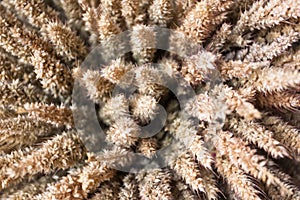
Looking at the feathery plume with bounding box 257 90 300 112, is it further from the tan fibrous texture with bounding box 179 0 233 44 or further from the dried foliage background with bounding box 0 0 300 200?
the tan fibrous texture with bounding box 179 0 233 44

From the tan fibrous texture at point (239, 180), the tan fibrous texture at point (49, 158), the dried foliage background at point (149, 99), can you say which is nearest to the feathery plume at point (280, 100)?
the dried foliage background at point (149, 99)

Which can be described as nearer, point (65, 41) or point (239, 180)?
point (239, 180)

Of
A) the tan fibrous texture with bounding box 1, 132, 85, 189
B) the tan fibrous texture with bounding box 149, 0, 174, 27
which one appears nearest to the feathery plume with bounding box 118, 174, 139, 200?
the tan fibrous texture with bounding box 1, 132, 85, 189

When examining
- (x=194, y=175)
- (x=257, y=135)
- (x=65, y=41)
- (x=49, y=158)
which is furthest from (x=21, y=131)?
(x=257, y=135)

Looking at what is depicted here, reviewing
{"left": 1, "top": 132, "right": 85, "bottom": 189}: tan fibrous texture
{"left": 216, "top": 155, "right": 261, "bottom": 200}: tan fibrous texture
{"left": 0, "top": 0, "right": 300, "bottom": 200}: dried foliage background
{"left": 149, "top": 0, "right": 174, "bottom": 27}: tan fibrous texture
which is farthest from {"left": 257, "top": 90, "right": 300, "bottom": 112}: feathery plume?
{"left": 1, "top": 132, "right": 85, "bottom": 189}: tan fibrous texture

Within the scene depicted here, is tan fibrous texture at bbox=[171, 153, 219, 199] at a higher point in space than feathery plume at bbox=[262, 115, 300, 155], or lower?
lower

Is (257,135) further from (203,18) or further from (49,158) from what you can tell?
(49,158)

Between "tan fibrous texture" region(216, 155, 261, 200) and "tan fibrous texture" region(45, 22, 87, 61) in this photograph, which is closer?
"tan fibrous texture" region(216, 155, 261, 200)

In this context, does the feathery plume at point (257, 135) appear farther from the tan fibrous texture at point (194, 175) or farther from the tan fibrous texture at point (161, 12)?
the tan fibrous texture at point (161, 12)

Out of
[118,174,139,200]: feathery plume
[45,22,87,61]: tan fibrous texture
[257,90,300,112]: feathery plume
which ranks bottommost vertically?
[118,174,139,200]: feathery plume

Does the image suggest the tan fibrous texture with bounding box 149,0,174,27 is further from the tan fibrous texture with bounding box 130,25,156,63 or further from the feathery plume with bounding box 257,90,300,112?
the feathery plume with bounding box 257,90,300,112
